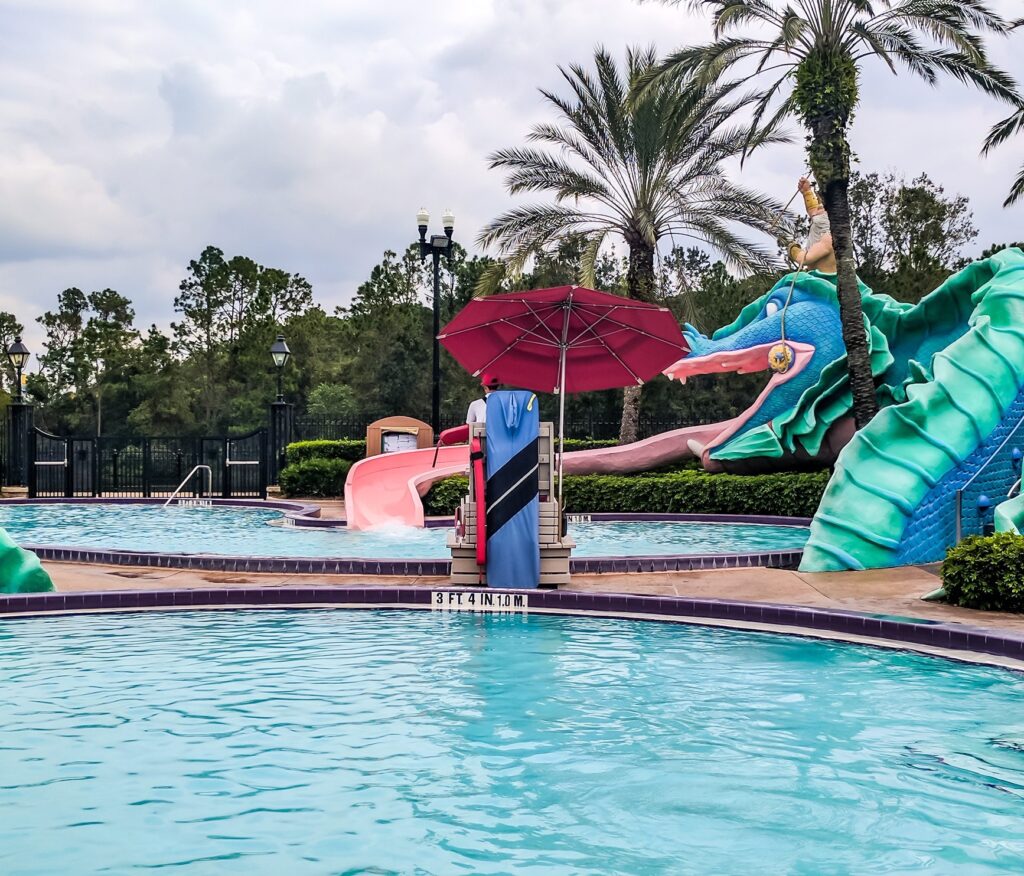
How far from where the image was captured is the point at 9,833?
166 inches

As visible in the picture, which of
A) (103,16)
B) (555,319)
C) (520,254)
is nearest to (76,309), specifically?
(520,254)

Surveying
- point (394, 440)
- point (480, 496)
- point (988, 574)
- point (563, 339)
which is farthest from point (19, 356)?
point (988, 574)

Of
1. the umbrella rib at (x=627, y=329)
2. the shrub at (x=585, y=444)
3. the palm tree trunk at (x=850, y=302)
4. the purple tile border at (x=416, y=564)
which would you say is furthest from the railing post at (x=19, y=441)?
the palm tree trunk at (x=850, y=302)

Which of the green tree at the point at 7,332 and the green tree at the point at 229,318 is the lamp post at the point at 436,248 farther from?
the green tree at the point at 7,332

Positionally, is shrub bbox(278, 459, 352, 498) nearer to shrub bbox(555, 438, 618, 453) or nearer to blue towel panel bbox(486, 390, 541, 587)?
shrub bbox(555, 438, 618, 453)

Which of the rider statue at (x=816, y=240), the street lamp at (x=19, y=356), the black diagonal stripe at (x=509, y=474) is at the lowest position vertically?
the black diagonal stripe at (x=509, y=474)

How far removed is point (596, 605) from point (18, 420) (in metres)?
22.0

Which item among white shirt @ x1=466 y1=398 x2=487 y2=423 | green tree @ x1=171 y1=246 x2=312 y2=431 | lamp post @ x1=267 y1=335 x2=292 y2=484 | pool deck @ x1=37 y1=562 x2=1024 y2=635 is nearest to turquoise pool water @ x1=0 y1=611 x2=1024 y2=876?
pool deck @ x1=37 y1=562 x2=1024 y2=635

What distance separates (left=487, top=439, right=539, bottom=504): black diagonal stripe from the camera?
31.0ft

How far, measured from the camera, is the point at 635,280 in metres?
24.3

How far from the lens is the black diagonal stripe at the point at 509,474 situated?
9453 millimetres

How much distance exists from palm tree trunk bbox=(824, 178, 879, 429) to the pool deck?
242 inches

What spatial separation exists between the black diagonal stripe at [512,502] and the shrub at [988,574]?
11.6ft

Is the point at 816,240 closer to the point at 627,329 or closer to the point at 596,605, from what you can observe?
the point at 627,329
